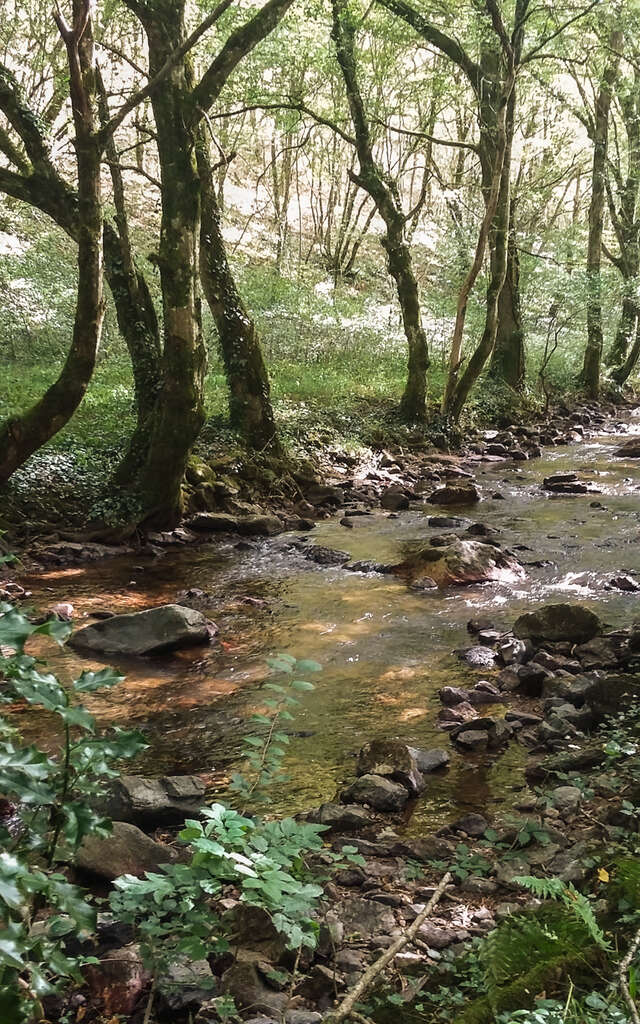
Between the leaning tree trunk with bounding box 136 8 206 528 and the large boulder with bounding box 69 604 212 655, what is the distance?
359cm

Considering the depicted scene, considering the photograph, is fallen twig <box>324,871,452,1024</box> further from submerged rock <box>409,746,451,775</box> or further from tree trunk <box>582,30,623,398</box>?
tree trunk <box>582,30,623,398</box>

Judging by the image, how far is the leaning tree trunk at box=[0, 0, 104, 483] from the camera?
811 cm

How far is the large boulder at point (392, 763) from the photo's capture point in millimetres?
4438

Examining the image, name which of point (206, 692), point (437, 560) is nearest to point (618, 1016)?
point (206, 692)

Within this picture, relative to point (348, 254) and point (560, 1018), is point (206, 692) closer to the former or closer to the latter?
point (560, 1018)

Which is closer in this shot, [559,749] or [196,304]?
[559,749]

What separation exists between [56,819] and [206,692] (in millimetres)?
4307

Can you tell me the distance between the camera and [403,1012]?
8.16 ft

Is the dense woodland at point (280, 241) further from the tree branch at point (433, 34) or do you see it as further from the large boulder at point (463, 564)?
the large boulder at point (463, 564)

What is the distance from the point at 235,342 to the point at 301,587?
568cm

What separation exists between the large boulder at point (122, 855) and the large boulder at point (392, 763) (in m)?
1.46

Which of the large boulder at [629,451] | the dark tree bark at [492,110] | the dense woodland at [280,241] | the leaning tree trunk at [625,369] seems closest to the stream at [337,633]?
the dense woodland at [280,241]

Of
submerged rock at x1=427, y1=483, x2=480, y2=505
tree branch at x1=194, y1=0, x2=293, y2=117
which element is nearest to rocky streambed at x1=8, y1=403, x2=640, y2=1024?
submerged rock at x1=427, y1=483, x2=480, y2=505

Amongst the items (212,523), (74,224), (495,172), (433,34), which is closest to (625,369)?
(495,172)
